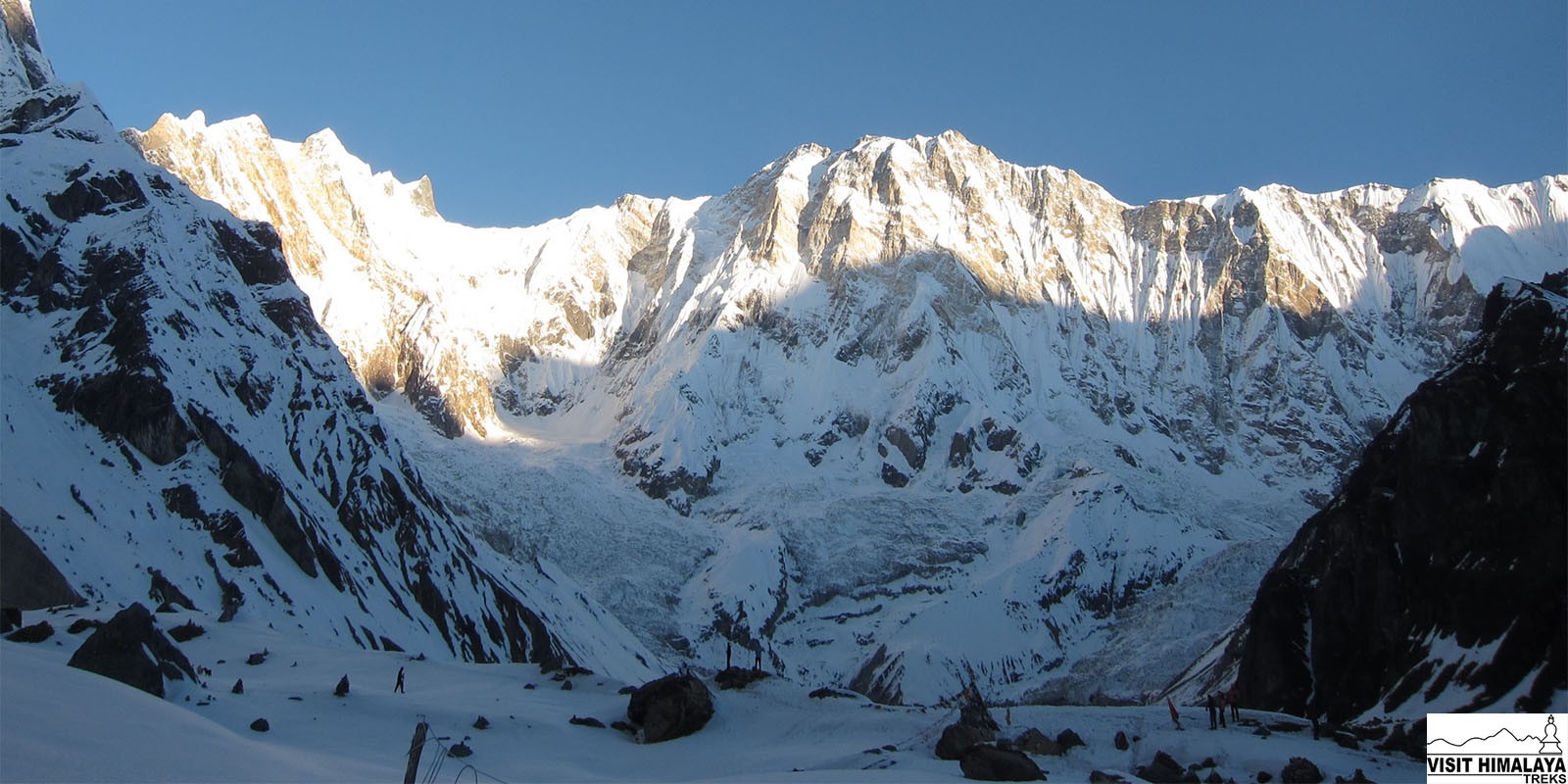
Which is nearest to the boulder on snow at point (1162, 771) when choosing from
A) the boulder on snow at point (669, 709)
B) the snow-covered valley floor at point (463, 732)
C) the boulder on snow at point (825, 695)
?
the snow-covered valley floor at point (463, 732)

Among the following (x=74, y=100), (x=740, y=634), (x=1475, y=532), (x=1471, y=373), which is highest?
(x=74, y=100)

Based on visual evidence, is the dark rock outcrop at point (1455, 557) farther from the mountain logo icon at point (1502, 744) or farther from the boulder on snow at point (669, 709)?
the boulder on snow at point (669, 709)

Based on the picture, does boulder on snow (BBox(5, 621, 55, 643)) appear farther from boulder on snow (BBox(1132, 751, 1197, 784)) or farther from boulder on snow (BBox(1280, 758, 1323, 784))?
boulder on snow (BBox(1280, 758, 1323, 784))

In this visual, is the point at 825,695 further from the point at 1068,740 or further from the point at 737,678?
the point at 1068,740

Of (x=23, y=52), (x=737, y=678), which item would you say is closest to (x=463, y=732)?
(x=737, y=678)

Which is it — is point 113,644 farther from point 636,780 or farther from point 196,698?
point 636,780

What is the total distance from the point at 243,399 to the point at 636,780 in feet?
317

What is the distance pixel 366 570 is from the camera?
119 metres

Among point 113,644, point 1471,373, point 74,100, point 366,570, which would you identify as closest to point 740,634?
point 366,570

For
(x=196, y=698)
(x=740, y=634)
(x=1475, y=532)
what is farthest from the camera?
(x=740, y=634)

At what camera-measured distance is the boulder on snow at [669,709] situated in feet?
150

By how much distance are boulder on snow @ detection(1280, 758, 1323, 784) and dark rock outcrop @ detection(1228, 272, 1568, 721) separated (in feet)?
77.8

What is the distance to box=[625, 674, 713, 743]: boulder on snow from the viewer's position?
4567cm

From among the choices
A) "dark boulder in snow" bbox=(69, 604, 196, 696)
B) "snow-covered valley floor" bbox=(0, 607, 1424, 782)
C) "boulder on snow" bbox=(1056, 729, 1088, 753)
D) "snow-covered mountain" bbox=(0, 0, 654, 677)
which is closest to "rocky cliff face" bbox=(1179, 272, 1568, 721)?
"snow-covered valley floor" bbox=(0, 607, 1424, 782)
